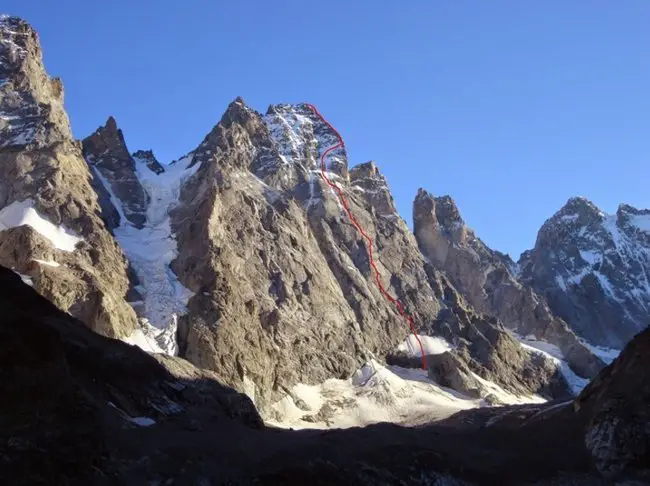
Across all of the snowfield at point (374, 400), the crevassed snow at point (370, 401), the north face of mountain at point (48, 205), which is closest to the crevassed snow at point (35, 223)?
the north face of mountain at point (48, 205)

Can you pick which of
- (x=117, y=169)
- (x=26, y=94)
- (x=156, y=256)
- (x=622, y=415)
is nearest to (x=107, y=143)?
(x=117, y=169)

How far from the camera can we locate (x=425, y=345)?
154 m

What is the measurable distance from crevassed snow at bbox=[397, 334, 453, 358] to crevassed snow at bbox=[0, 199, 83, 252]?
72.4m

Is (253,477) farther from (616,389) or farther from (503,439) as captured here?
(616,389)

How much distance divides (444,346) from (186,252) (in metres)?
61.0

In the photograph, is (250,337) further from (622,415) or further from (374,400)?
(622,415)

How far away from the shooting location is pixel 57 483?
2923 centimetres

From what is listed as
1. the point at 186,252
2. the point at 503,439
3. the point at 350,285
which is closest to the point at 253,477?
the point at 503,439

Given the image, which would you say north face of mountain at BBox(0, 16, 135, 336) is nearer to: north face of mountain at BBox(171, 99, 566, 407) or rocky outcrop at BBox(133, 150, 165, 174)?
north face of mountain at BBox(171, 99, 566, 407)

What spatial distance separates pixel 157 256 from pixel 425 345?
6139 cm

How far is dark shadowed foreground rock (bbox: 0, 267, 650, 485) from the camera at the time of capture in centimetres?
3234

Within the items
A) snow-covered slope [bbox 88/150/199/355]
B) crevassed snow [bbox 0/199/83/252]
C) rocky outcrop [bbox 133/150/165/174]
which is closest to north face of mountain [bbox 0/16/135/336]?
crevassed snow [bbox 0/199/83/252]

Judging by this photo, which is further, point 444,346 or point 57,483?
A: point 444,346

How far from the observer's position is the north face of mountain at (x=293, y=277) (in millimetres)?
111500
